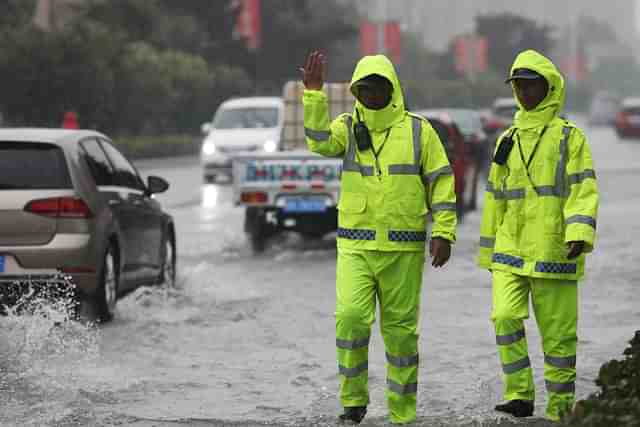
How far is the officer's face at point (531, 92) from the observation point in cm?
741

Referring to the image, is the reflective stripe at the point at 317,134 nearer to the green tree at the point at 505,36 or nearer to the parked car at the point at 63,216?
the parked car at the point at 63,216

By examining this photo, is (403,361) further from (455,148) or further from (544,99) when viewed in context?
(455,148)

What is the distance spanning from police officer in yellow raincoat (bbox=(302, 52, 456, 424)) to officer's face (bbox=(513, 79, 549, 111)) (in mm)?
442

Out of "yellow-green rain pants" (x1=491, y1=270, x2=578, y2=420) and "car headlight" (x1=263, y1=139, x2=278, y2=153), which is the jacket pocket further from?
"car headlight" (x1=263, y1=139, x2=278, y2=153)

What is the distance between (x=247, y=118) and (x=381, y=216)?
2459 centimetres

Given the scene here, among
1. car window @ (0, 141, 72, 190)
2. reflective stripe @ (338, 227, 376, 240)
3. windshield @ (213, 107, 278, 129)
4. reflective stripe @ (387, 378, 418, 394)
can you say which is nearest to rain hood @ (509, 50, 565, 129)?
reflective stripe @ (338, 227, 376, 240)

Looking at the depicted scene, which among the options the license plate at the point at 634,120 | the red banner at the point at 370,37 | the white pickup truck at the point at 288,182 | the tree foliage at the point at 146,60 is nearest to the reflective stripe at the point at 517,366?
the white pickup truck at the point at 288,182

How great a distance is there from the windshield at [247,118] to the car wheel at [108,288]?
1955cm

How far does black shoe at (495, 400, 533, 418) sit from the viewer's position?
739cm

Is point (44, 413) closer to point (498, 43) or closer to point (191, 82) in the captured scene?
point (191, 82)

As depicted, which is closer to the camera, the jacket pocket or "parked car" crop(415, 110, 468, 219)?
the jacket pocket

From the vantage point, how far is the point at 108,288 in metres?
11.6

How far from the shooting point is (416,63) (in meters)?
111

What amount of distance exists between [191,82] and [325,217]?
40.1 meters
